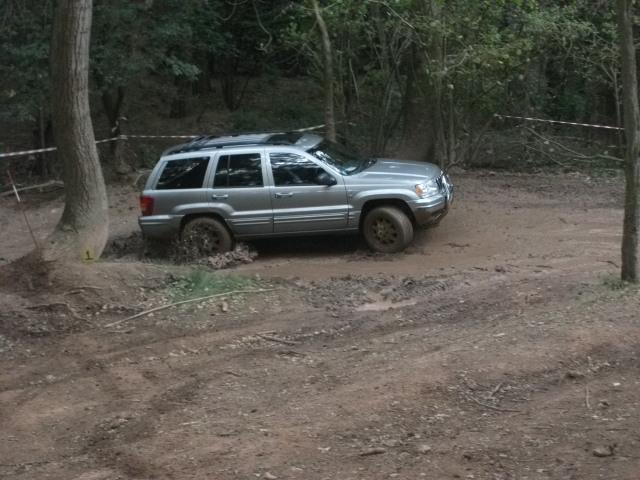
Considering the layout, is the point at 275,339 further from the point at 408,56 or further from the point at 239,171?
the point at 408,56

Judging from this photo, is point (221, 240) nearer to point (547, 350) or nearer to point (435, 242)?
point (435, 242)

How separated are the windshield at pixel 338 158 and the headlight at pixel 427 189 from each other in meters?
1.00

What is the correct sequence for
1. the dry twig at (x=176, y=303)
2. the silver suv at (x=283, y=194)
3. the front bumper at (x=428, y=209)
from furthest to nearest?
the silver suv at (x=283, y=194), the front bumper at (x=428, y=209), the dry twig at (x=176, y=303)

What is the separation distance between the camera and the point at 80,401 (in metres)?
6.64

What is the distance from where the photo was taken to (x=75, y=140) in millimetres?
10133

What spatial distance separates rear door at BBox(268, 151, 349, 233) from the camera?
12.0 meters

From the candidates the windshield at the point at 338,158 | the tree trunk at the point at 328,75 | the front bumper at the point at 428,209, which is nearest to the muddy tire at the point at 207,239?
the windshield at the point at 338,158

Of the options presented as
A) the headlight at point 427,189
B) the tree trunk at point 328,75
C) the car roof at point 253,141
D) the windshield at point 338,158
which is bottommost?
the headlight at point 427,189

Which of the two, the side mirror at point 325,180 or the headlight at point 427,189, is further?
the side mirror at point 325,180

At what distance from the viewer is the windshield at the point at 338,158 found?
12.2m

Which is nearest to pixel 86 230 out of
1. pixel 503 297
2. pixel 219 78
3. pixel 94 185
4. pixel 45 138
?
pixel 94 185

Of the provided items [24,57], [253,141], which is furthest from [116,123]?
[253,141]

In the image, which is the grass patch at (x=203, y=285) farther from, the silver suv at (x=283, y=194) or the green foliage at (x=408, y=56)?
the green foliage at (x=408, y=56)

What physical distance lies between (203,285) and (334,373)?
297cm
